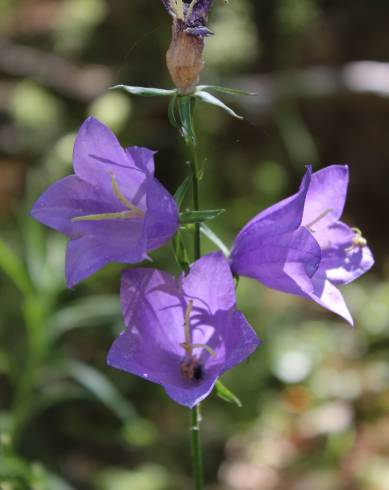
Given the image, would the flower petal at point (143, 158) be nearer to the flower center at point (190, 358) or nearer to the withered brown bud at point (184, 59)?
the withered brown bud at point (184, 59)

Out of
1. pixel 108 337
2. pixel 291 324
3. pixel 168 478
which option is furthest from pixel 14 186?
pixel 168 478

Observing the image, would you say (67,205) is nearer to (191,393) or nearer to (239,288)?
(191,393)

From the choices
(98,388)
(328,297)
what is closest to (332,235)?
(328,297)

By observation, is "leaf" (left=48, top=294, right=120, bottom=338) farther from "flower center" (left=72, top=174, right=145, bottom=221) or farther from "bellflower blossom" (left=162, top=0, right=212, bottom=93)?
"bellflower blossom" (left=162, top=0, right=212, bottom=93)

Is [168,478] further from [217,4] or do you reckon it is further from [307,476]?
[217,4]

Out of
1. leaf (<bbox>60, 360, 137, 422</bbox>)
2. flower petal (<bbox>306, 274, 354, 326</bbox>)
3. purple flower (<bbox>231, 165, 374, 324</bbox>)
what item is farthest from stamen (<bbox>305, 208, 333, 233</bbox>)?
leaf (<bbox>60, 360, 137, 422</bbox>)

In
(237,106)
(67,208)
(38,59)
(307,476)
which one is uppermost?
(38,59)
